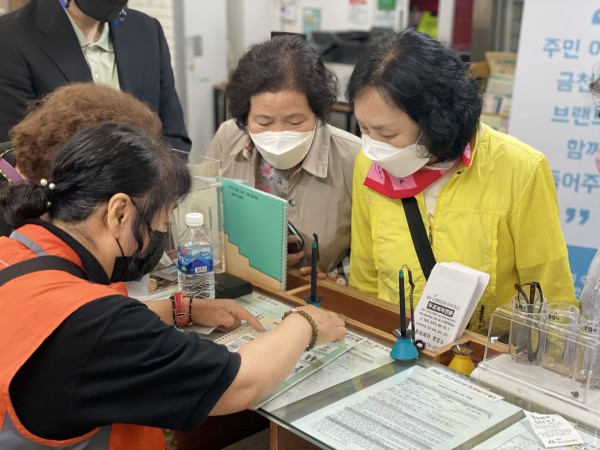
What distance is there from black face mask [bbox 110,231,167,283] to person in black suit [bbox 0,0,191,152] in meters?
1.05

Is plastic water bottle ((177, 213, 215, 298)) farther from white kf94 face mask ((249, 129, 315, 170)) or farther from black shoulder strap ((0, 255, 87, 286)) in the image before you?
black shoulder strap ((0, 255, 87, 286))

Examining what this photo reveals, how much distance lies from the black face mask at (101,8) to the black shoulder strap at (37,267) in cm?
148

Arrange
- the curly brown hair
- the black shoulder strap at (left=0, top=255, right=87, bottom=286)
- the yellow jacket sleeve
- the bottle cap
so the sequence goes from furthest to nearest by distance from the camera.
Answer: the yellow jacket sleeve
the bottle cap
the curly brown hair
the black shoulder strap at (left=0, top=255, right=87, bottom=286)

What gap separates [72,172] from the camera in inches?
49.6

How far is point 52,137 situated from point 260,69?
0.76 m

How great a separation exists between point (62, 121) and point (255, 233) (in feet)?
2.03

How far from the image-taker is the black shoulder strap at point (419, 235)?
5.97 ft

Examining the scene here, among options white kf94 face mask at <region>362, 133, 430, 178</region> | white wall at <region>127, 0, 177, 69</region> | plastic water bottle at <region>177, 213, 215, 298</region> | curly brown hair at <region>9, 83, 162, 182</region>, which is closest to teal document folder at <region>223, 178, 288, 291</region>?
plastic water bottle at <region>177, 213, 215, 298</region>

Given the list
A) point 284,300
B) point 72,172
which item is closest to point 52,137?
point 72,172

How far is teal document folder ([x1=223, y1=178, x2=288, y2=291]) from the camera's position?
1824mm

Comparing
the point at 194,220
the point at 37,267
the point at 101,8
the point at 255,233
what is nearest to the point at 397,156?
the point at 255,233

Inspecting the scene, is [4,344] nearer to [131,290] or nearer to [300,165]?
[131,290]

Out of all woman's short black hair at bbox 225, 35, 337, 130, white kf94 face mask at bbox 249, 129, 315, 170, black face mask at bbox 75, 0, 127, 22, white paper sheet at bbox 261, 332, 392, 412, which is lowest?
white paper sheet at bbox 261, 332, 392, 412

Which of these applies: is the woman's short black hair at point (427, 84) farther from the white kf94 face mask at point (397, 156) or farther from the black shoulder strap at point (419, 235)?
the black shoulder strap at point (419, 235)
